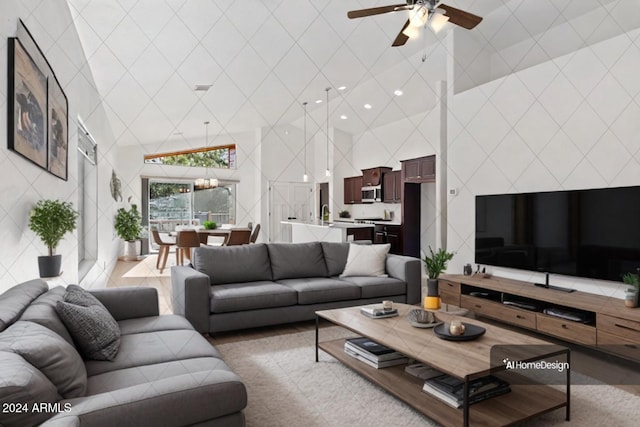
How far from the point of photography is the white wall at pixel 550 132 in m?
3.39

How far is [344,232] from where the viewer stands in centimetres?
644

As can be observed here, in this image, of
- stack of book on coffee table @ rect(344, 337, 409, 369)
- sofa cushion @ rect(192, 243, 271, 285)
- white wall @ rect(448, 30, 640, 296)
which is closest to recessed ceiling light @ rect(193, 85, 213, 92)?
sofa cushion @ rect(192, 243, 271, 285)

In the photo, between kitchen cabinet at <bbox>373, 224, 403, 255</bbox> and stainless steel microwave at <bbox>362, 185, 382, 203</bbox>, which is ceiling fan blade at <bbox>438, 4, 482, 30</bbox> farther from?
stainless steel microwave at <bbox>362, 185, 382, 203</bbox>

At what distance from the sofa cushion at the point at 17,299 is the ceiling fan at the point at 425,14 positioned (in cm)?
243

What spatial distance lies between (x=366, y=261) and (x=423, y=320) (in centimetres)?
174

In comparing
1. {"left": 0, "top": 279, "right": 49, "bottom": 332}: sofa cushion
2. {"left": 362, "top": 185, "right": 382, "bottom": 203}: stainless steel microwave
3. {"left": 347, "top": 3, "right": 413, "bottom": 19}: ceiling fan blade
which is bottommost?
{"left": 0, "top": 279, "right": 49, "bottom": 332}: sofa cushion

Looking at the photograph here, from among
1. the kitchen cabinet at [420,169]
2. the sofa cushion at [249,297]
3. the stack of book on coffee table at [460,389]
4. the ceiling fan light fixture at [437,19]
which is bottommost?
the stack of book on coffee table at [460,389]

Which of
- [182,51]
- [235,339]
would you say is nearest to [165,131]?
[182,51]

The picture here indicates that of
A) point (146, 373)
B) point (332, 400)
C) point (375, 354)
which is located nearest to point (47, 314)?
point (146, 373)

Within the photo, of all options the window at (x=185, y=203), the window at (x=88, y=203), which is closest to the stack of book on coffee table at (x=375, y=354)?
the window at (x=88, y=203)

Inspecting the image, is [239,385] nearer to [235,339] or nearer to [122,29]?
[235,339]

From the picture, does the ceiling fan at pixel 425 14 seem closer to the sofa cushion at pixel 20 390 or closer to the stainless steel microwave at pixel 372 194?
the sofa cushion at pixel 20 390

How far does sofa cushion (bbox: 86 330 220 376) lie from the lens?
1889 millimetres

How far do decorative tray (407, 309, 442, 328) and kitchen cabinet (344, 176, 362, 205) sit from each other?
21.2ft
